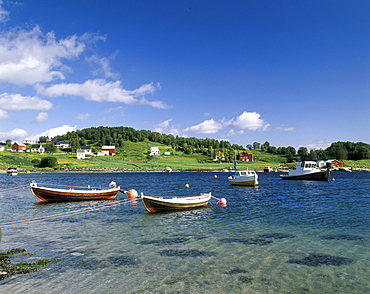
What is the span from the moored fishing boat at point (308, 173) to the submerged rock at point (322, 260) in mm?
80061

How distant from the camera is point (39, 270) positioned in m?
14.6

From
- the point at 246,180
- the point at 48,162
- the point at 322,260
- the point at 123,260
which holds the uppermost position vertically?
the point at 48,162

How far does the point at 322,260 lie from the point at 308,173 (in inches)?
3259

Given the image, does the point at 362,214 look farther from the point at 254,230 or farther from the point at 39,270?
the point at 39,270

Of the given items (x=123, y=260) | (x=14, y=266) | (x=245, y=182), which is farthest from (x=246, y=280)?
(x=245, y=182)

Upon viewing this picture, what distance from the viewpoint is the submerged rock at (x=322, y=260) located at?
15.7 metres

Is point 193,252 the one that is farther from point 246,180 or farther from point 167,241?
point 246,180

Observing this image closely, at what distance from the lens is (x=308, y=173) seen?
305 ft

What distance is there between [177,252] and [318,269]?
7674 millimetres

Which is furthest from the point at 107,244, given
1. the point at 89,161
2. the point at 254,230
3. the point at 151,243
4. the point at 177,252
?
the point at 89,161

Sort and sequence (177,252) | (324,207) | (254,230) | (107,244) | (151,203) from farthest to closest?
(324,207)
(151,203)
(254,230)
(107,244)
(177,252)

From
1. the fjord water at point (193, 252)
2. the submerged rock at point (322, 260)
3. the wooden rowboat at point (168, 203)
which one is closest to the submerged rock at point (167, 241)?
the fjord water at point (193, 252)

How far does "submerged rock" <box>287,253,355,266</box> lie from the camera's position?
51.5 feet

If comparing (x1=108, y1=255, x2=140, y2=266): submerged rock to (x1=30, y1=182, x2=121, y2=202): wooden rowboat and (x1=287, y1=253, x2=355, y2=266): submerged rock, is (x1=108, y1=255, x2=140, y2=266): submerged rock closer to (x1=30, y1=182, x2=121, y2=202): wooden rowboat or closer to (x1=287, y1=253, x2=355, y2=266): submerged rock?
(x1=287, y1=253, x2=355, y2=266): submerged rock
